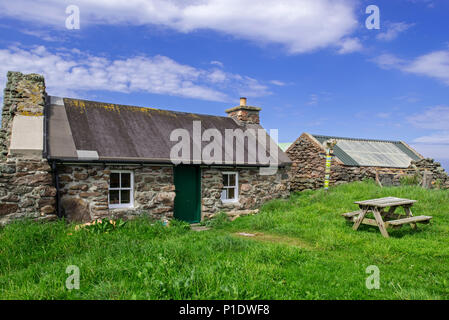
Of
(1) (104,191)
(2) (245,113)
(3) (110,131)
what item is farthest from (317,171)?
(1) (104,191)

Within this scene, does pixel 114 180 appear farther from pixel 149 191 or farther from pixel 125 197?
pixel 149 191

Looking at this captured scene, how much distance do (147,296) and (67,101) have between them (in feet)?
32.8

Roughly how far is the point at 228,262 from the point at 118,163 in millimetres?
5865

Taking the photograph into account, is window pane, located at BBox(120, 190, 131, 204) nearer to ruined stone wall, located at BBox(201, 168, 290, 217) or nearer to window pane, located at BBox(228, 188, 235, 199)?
ruined stone wall, located at BBox(201, 168, 290, 217)

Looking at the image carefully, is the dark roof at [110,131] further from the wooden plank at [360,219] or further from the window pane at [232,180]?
the wooden plank at [360,219]

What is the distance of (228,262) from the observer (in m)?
5.66

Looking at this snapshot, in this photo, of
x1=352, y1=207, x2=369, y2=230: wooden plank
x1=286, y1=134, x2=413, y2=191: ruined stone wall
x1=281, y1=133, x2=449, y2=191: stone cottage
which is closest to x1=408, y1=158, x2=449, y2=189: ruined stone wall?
x1=281, y1=133, x2=449, y2=191: stone cottage

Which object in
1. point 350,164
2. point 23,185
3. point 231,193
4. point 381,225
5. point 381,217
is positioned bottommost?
point 381,225

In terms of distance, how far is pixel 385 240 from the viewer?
771 centimetres

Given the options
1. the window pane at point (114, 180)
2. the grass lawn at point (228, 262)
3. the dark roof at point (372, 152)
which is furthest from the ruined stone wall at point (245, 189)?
the dark roof at point (372, 152)

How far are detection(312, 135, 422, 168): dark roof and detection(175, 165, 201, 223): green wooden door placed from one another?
10131 millimetres

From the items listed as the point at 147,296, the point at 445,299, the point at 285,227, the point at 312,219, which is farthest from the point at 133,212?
the point at 445,299

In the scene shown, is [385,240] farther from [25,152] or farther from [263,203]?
[25,152]

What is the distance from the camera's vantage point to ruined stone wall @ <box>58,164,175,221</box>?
950 cm
